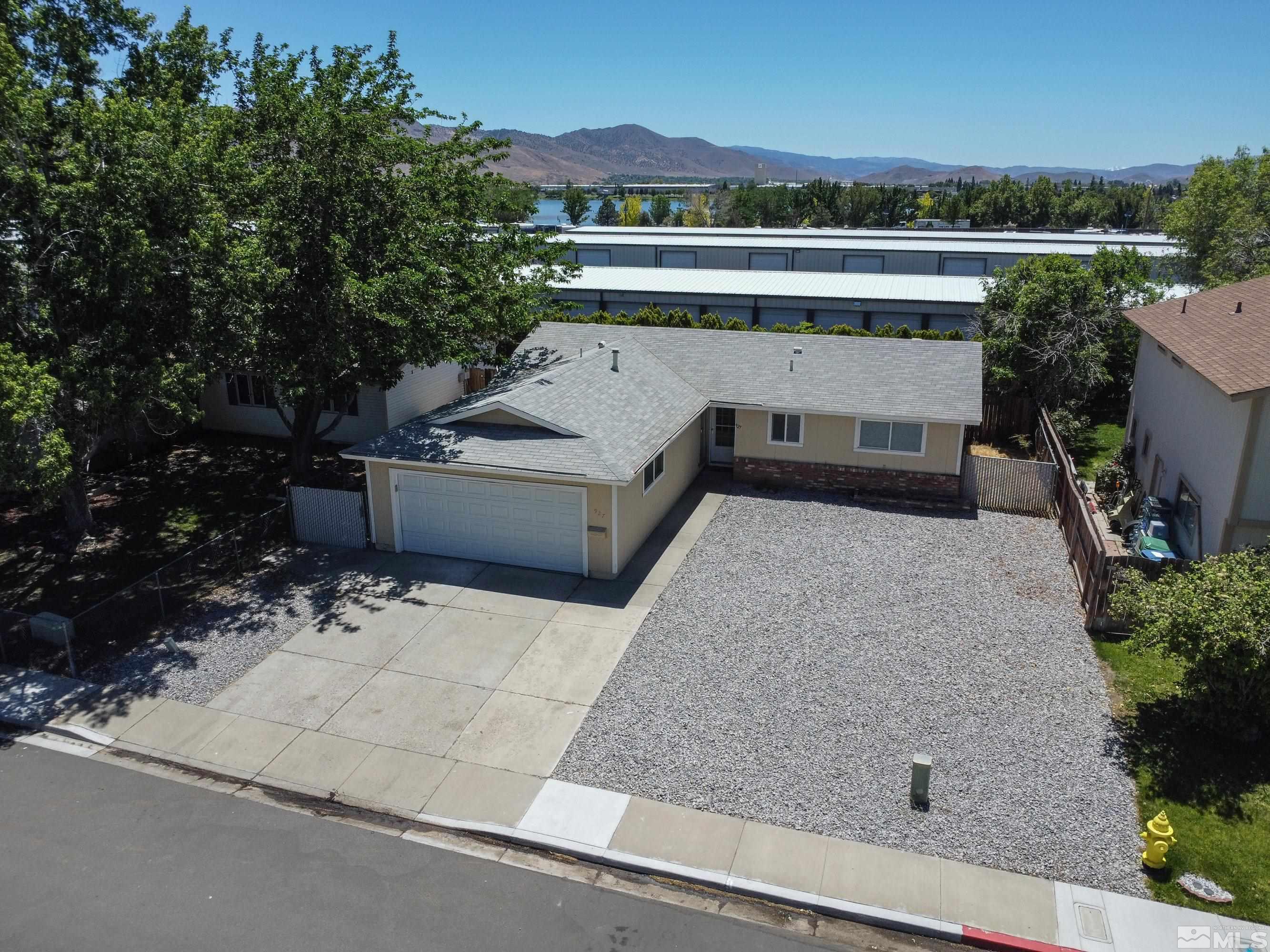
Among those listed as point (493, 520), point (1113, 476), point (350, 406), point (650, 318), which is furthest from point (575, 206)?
point (493, 520)

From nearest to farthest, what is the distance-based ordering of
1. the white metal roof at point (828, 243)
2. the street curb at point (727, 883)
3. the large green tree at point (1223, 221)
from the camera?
the street curb at point (727, 883)
the large green tree at point (1223, 221)
the white metal roof at point (828, 243)

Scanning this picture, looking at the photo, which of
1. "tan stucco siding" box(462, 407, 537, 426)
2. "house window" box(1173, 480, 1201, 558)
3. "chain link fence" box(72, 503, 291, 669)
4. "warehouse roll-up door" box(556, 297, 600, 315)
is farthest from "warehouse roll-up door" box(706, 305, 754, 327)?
Result: "chain link fence" box(72, 503, 291, 669)

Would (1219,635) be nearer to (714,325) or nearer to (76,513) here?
(76,513)

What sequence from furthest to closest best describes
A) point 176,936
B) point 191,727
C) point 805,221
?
point 805,221
point 191,727
point 176,936

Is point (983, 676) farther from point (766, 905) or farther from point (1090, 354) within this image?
point (1090, 354)

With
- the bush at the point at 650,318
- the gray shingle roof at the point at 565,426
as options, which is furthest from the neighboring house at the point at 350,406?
the bush at the point at 650,318

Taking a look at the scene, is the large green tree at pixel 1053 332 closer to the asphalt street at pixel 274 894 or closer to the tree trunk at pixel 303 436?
the tree trunk at pixel 303 436

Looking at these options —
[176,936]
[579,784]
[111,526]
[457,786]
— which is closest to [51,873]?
[176,936]
